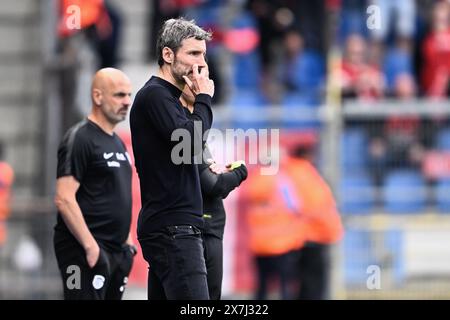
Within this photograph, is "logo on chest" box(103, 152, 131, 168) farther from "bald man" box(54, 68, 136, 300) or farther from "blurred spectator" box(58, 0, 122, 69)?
"blurred spectator" box(58, 0, 122, 69)

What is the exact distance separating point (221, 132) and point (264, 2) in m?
3.65

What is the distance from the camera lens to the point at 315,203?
629 inches

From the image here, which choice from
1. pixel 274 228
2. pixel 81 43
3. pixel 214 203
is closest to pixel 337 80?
pixel 274 228

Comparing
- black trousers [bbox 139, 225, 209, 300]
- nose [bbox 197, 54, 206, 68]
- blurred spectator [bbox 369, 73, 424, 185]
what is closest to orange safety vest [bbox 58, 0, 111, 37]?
blurred spectator [bbox 369, 73, 424, 185]

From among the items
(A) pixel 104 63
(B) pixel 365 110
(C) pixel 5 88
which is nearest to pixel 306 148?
(B) pixel 365 110

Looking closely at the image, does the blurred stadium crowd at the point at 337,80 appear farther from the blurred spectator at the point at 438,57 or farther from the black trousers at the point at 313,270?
the black trousers at the point at 313,270

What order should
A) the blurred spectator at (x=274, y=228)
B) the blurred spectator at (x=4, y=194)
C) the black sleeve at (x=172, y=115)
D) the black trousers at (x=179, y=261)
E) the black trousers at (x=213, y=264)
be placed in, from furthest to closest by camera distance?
the blurred spectator at (x=4, y=194) → the blurred spectator at (x=274, y=228) → the black trousers at (x=213, y=264) → the black trousers at (x=179, y=261) → the black sleeve at (x=172, y=115)

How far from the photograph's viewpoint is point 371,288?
16047mm

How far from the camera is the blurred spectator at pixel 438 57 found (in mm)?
18141

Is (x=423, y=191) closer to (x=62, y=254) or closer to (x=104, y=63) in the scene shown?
(x=104, y=63)

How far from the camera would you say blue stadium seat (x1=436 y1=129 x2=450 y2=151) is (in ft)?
53.6

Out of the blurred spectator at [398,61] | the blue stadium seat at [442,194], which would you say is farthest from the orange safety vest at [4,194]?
the blue stadium seat at [442,194]

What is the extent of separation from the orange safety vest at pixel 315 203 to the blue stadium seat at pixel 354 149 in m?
0.58

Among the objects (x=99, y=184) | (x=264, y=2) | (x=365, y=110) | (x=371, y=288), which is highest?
(x=264, y=2)
